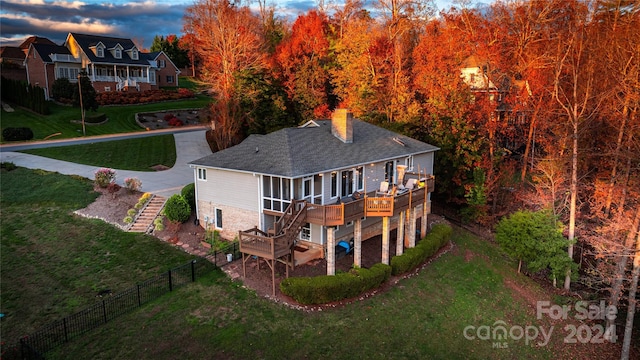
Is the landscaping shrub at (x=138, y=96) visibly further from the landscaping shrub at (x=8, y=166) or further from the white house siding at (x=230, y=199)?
the white house siding at (x=230, y=199)

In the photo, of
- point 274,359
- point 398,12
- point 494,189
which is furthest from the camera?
point 398,12

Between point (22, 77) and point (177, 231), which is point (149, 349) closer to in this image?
point (177, 231)

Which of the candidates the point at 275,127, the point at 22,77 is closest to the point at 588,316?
the point at 275,127

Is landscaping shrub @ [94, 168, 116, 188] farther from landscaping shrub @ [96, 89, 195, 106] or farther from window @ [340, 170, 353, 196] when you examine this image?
landscaping shrub @ [96, 89, 195, 106]

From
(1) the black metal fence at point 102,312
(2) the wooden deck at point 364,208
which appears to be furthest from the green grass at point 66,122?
(2) the wooden deck at point 364,208

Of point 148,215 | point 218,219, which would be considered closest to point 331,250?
point 218,219

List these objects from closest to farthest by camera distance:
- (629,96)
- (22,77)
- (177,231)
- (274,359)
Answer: (274,359) → (629,96) → (177,231) → (22,77)
